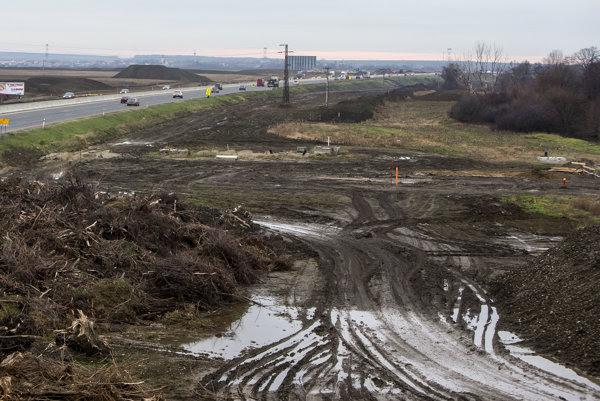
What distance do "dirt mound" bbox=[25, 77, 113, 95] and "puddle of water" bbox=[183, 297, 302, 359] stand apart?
89720 mm

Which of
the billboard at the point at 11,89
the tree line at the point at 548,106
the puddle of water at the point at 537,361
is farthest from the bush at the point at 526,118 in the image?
the puddle of water at the point at 537,361

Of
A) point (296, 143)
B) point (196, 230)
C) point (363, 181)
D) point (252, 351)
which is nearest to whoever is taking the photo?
point (252, 351)

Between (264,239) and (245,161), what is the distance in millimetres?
20663

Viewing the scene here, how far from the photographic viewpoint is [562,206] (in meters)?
29.4

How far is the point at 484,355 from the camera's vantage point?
13.6 metres

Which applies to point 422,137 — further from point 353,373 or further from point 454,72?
point 454,72

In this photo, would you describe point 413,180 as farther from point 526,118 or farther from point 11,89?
point 11,89

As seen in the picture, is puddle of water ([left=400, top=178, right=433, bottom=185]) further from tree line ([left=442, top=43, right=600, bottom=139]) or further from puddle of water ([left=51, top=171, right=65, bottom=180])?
tree line ([left=442, top=43, right=600, bottom=139])

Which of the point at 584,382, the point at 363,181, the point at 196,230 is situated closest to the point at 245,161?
the point at 363,181

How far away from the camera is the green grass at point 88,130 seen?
140 feet

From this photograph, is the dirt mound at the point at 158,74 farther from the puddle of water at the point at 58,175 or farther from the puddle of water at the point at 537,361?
the puddle of water at the point at 537,361

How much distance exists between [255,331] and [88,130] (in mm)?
40938

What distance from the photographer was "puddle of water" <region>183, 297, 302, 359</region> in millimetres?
13500

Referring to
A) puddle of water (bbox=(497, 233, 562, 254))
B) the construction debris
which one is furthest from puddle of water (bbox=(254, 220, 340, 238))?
the construction debris
